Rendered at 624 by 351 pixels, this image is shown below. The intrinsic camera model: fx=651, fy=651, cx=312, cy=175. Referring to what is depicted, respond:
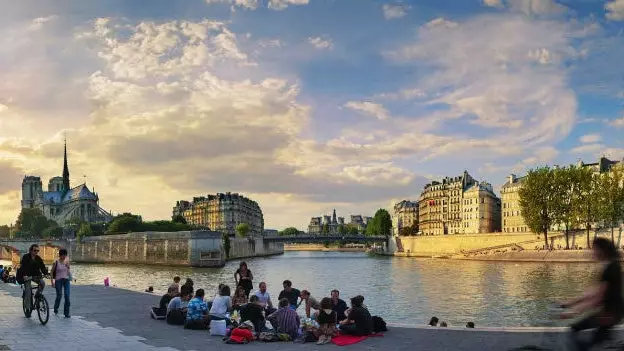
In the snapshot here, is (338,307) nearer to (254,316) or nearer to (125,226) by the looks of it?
(254,316)

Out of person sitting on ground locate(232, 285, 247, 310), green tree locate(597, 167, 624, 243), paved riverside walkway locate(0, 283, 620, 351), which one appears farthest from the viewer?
green tree locate(597, 167, 624, 243)

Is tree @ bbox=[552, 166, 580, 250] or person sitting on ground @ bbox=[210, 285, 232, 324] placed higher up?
tree @ bbox=[552, 166, 580, 250]

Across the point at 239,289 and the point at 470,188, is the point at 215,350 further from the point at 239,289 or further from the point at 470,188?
the point at 470,188

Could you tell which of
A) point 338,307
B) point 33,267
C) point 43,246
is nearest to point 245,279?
point 338,307

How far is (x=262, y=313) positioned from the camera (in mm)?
15148

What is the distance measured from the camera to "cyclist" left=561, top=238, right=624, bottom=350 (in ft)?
26.7

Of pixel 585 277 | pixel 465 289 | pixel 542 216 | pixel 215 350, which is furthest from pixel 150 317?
pixel 542 216

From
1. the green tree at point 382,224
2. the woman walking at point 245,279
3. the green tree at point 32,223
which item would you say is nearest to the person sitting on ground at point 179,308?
the woman walking at point 245,279

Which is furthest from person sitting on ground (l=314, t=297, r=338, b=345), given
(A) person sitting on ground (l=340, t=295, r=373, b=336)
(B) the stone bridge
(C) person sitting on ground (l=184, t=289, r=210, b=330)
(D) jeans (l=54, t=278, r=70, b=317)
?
(B) the stone bridge

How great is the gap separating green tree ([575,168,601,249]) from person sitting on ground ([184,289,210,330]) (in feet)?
279

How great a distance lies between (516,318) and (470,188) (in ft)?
406

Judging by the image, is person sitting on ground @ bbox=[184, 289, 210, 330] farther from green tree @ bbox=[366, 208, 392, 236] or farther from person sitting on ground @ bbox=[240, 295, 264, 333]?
green tree @ bbox=[366, 208, 392, 236]

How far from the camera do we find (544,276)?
2286 inches

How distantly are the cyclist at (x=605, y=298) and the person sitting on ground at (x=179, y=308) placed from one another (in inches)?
432
